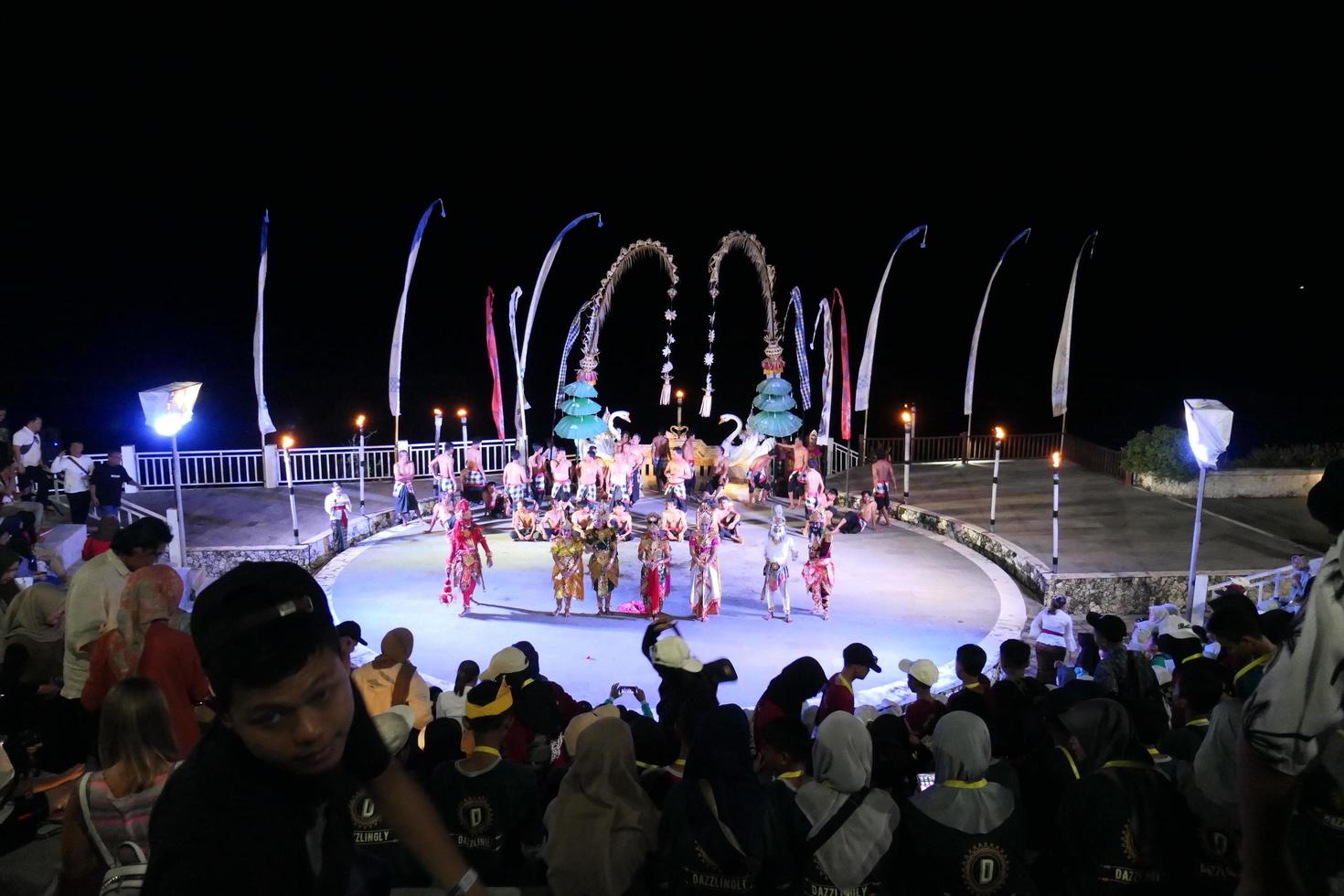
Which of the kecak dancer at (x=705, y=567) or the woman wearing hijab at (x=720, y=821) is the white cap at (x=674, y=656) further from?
the kecak dancer at (x=705, y=567)

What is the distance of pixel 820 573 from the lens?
36.7 ft

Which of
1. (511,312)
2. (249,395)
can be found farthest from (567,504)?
(249,395)

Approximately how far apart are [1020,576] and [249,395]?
1215 inches

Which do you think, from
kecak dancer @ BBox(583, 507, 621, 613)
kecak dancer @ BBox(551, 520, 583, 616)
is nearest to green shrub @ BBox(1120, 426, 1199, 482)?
kecak dancer @ BBox(583, 507, 621, 613)

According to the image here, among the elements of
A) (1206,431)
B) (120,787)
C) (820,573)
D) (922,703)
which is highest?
(1206,431)

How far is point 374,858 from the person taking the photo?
2371 mm

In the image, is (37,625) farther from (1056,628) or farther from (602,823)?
(1056,628)

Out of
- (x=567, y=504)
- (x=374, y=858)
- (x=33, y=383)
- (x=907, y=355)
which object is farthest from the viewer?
(x=907, y=355)

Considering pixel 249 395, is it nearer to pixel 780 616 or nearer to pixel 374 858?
pixel 780 616

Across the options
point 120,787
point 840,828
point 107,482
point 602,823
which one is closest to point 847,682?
point 840,828

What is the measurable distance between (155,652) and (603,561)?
7.64 meters

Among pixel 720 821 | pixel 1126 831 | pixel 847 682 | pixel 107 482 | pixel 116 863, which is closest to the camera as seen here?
pixel 116 863

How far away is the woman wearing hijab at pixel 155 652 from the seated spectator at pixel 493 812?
128 cm

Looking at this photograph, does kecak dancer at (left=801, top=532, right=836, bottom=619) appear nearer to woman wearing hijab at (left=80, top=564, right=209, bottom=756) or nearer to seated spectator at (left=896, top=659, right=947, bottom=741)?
seated spectator at (left=896, top=659, right=947, bottom=741)
